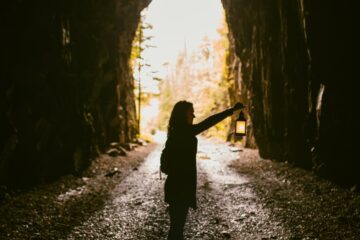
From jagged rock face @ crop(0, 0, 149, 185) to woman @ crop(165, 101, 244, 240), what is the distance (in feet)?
19.8

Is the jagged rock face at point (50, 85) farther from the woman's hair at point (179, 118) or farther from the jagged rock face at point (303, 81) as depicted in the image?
the jagged rock face at point (303, 81)

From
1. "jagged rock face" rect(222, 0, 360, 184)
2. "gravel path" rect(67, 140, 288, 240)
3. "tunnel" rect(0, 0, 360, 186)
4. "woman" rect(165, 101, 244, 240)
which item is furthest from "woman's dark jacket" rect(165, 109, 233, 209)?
"jagged rock face" rect(222, 0, 360, 184)

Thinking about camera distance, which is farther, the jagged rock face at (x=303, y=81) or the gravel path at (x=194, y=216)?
the jagged rock face at (x=303, y=81)

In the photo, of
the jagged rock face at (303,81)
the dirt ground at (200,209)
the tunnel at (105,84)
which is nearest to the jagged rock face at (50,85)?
the tunnel at (105,84)

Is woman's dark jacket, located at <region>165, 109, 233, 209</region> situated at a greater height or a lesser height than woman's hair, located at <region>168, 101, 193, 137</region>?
lesser

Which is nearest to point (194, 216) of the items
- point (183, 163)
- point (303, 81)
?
point (183, 163)

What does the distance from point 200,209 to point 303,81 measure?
6682mm

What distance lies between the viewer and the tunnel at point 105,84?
9508 millimetres

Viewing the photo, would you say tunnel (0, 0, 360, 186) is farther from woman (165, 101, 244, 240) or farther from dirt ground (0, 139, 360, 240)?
woman (165, 101, 244, 240)

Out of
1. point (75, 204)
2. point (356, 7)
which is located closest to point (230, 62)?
point (356, 7)

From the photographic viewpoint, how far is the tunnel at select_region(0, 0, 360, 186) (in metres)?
9.51

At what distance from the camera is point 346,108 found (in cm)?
974

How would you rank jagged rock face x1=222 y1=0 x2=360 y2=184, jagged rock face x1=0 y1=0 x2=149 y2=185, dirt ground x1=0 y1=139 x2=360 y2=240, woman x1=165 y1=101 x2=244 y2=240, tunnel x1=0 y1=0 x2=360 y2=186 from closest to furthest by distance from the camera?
woman x1=165 y1=101 x2=244 y2=240 < dirt ground x1=0 y1=139 x2=360 y2=240 < jagged rock face x1=0 y1=0 x2=149 y2=185 < tunnel x1=0 y1=0 x2=360 y2=186 < jagged rock face x1=222 y1=0 x2=360 y2=184

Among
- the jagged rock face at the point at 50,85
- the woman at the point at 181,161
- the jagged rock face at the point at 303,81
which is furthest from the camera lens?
the jagged rock face at the point at 303,81
